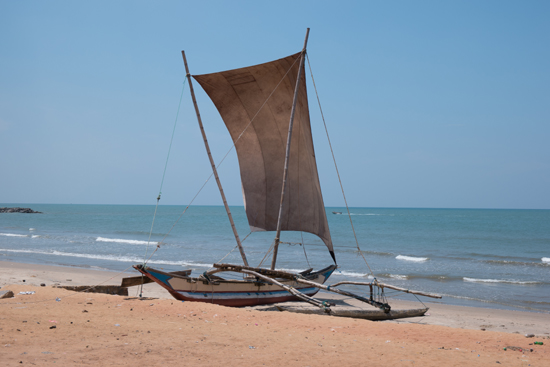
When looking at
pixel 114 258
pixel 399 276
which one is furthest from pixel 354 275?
pixel 114 258

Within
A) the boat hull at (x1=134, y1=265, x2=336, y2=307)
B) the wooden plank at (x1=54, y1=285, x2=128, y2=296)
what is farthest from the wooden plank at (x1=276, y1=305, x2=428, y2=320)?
the wooden plank at (x1=54, y1=285, x2=128, y2=296)

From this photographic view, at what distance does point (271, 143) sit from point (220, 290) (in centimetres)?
460

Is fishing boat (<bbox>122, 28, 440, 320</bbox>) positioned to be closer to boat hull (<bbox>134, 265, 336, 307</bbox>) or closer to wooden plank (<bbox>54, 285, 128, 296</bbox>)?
boat hull (<bbox>134, 265, 336, 307</bbox>)

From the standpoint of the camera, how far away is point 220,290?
10.5 metres

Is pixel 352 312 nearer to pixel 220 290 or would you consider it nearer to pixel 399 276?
pixel 220 290

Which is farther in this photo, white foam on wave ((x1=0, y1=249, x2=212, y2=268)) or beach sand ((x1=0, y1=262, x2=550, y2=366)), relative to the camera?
white foam on wave ((x1=0, y1=249, x2=212, y2=268))

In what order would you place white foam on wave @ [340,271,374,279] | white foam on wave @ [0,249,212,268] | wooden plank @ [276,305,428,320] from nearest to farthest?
wooden plank @ [276,305,428,320] < white foam on wave @ [340,271,374,279] < white foam on wave @ [0,249,212,268]

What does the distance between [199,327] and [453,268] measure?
17508 millimetres

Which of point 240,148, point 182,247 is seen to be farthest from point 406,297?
point 182,247

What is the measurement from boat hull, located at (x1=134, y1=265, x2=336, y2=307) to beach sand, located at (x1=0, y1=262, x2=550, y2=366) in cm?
48

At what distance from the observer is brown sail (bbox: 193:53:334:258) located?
12797 millimetres

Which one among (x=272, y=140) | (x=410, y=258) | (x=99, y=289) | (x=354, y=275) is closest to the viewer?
(x=99, y=289)

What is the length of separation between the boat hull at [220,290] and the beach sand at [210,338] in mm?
477

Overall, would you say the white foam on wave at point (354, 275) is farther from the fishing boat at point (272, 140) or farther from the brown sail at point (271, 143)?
the brown sail at point (271, 143)
